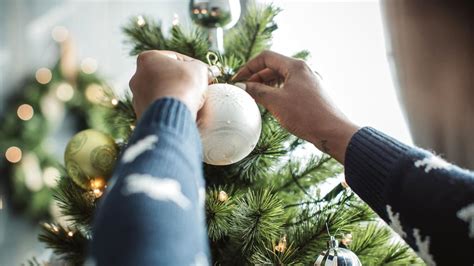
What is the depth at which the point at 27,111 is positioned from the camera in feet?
5.70

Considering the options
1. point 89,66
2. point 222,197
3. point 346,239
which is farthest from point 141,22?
point 89,66

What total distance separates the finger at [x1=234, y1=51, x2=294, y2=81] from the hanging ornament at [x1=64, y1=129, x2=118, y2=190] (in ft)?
0.91

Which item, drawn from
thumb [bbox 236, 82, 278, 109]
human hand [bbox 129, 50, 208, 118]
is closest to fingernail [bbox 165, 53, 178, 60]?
human hand [bbox 129, 50, 208, 118]

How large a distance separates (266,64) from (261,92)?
5 centimetres

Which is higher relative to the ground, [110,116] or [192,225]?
[192,225]

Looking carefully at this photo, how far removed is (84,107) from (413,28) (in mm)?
1214

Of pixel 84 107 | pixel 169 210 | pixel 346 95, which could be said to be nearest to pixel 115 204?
pixel 169 210

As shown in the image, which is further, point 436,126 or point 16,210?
point 16,210

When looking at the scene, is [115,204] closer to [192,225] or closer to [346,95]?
[192,225]

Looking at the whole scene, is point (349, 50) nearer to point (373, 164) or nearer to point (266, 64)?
point (266, 64)

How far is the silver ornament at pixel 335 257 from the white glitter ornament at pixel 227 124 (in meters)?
0.19

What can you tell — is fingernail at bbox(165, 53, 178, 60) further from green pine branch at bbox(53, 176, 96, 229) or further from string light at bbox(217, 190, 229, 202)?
green pine branch at bbox(53, 176, 96, 229)

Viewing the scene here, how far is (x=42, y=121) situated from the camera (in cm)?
174

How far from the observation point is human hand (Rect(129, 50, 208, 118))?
502 millimetres
